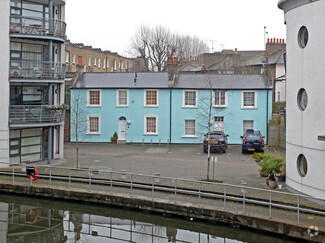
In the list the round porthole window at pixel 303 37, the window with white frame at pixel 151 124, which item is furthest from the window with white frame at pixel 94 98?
the round porthole window at pixel 303 37

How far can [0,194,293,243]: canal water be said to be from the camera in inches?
558

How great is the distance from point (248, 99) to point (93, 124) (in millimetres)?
12436

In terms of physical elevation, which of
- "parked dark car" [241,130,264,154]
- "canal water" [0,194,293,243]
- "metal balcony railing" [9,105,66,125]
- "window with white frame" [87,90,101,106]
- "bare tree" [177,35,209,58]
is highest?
"bare tree" [177,35,209,58]

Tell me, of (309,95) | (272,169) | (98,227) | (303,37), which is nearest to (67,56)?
(272,169)

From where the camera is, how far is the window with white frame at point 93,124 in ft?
114

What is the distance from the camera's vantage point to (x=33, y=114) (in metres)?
23.8

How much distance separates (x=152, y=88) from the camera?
34.1 m

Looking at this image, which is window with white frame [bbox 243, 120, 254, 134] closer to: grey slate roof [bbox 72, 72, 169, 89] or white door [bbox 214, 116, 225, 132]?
white door [bbox 214, 116, 225, 132]

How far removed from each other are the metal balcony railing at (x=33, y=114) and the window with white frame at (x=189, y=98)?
473 inches

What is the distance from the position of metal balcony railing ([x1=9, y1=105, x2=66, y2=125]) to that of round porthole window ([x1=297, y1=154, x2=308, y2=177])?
44.7ft

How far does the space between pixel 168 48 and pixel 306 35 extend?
143 feet

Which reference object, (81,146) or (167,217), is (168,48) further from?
(167,217)

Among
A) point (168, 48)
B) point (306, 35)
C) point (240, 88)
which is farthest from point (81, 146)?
point (168, 48)

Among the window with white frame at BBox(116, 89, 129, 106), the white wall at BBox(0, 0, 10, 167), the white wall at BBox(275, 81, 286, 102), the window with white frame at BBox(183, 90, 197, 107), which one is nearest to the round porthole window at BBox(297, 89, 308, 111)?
the white wall at BBox(0, 0, 10, 167)
